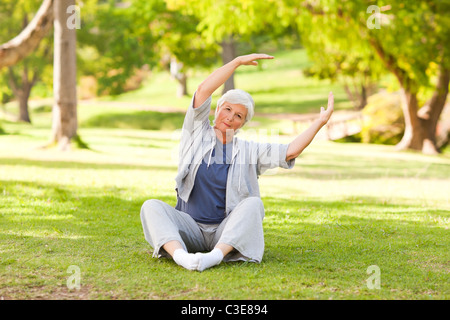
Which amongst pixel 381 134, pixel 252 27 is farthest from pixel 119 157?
pixel 381 134

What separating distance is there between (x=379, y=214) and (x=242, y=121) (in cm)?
338

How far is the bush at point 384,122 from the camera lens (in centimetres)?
2325

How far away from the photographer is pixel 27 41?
13.7m

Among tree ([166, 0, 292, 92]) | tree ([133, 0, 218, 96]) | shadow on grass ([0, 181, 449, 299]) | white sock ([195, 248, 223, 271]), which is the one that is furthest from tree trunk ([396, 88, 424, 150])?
white sock ([195, 248, 223, 271])

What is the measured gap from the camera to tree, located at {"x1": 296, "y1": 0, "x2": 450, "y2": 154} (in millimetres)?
17734

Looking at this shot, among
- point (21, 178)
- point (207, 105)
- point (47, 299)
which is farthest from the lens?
point (21, 178)

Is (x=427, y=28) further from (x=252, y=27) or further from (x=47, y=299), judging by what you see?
(x=47, y=299)

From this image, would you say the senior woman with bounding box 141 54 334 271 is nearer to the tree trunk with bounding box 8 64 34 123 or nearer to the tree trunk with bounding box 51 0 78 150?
the tree trunk with bounding box 51 0 78 150

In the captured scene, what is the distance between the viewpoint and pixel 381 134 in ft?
77.0

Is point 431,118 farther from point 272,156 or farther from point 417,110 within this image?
point 272,156

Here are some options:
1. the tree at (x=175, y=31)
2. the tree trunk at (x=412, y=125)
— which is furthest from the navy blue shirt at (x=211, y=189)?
the tree at (x=175, y=31)

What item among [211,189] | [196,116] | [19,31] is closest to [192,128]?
[196,116]

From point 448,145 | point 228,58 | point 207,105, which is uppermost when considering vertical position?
point 228,58

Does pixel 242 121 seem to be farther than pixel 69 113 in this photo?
No
